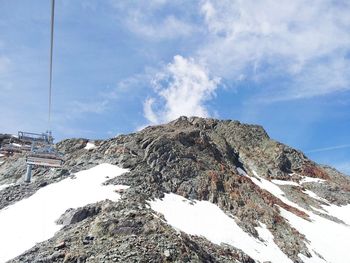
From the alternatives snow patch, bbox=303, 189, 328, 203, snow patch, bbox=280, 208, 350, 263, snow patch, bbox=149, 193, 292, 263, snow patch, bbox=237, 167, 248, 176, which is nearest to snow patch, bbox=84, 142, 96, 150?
snow patch, bbox=149, 193, 292, 263

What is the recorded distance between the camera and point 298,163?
108000mm

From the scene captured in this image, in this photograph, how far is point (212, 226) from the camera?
171ft

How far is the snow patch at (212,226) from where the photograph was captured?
161ft

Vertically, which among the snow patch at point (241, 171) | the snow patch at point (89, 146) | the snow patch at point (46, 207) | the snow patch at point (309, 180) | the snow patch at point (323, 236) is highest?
the snow patch at point (309, 180)

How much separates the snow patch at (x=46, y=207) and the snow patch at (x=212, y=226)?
6.20 meters

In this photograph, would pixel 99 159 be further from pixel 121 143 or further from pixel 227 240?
pixel 227 240

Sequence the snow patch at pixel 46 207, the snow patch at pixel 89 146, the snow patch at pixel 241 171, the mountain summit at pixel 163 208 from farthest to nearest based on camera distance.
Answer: the snow patch at pixel 241 171, the snow patch at pixel 89 146, the snow patch at pixel 46 207, the mountain summit at pixel 163 208

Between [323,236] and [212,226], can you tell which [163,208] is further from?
[323,236]

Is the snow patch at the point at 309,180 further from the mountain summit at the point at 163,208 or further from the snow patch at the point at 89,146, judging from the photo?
the snow patch at the point at 89,146

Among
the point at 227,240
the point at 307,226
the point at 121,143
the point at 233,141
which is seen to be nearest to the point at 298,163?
the point at 233,141

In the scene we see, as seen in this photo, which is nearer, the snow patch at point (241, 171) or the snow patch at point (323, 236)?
the snow patch at point (323, 236)

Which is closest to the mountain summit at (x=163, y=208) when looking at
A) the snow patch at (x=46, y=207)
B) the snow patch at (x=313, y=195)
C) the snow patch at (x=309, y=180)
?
the snow patch at (x=46, y=207)

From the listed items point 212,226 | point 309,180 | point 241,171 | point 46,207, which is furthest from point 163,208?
point 309,180

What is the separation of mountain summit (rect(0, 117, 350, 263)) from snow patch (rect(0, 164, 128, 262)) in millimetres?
148
